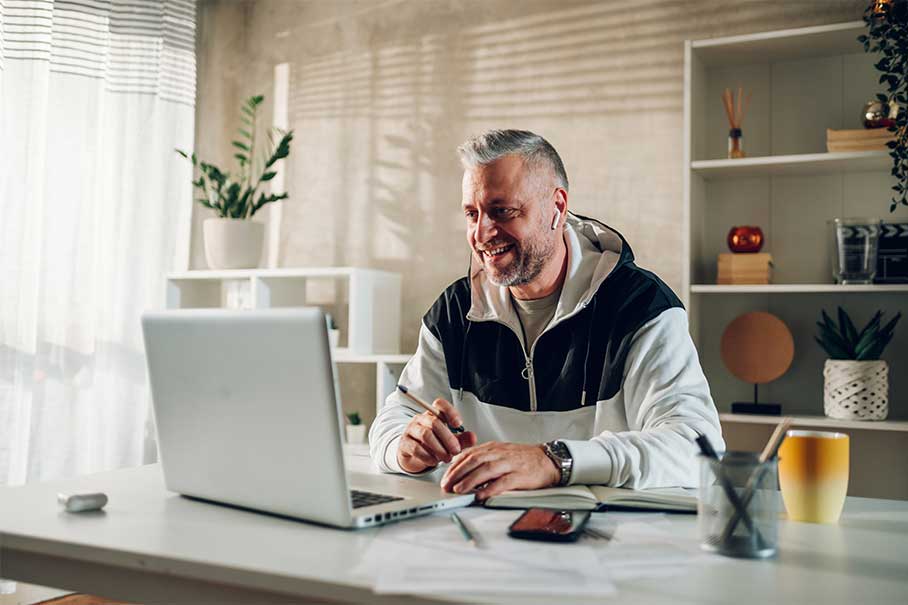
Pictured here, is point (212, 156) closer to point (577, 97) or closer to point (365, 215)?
point (365, 215)

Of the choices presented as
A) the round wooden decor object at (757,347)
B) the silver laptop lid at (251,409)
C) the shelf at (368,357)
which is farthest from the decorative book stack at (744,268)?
the silver laptop lid at (251,409)

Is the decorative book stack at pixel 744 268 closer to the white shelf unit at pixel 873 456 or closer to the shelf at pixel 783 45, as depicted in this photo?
the white shelf unit at pixel 873 456

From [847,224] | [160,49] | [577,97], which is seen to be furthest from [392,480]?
[160,49]

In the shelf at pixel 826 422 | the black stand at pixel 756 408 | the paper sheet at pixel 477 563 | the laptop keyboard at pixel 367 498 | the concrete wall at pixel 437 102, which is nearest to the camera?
the paper sheet at pixel 477 563

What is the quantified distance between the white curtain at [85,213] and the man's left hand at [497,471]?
2229 millimetres

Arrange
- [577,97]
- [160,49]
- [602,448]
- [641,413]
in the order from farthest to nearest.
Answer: [160,49], [577,97], [641,413], [602,448]

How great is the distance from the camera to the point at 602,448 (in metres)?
1.40

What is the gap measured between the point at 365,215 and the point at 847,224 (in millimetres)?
1917

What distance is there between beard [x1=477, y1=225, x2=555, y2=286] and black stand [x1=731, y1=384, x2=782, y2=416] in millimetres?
1166

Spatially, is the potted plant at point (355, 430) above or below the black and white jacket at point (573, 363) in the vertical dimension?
below

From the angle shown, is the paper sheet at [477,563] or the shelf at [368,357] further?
the shelf at [368,357]

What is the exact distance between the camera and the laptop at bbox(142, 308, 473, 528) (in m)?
1.05

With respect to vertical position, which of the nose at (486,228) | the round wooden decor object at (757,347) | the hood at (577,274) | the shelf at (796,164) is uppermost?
the shelf at (796,164)

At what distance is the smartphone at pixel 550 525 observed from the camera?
105 centimetres
